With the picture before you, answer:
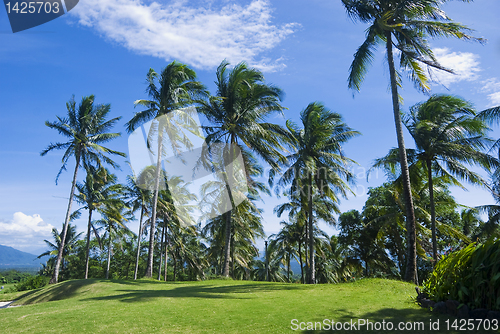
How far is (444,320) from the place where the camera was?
213 inches

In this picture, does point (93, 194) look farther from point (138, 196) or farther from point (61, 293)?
point (61, 293)

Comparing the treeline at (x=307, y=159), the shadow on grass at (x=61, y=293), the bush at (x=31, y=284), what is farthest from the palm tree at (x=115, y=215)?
the shadow on grass at (x=61, y=293)

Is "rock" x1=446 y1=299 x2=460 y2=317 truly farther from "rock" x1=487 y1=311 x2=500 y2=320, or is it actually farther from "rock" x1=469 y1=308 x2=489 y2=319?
"rock" x1=487 y1=311 x2=500 y2=320

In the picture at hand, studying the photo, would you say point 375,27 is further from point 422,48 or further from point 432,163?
point 432,163

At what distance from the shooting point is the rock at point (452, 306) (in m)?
5.58

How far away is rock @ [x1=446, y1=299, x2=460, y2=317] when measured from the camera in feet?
18.3

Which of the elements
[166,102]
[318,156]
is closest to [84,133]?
[166,102]

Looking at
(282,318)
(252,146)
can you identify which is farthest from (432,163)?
(282,318)

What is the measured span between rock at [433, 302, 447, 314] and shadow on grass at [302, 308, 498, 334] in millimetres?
138

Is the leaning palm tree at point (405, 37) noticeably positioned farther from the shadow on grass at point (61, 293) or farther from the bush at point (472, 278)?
the shadow on grass at point (61, 293)

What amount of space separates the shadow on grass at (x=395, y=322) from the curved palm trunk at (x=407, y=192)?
21.0 ft

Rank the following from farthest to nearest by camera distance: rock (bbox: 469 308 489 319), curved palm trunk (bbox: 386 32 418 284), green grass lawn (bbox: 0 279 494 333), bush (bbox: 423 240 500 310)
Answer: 1. curved palm trunk (bbox: 386 32 418 284)
2. green grass lawn (bbox: 0 279 494 333)
3. bush (bbox: 423 240 500 310)
4. rock (bbox: 469 308 489 319)

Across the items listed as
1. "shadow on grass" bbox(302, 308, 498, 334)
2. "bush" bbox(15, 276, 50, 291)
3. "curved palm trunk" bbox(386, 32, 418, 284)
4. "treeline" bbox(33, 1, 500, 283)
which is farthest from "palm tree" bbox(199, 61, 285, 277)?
"bush" bbox(15, 276, 50, 291)

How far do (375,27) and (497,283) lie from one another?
39.4 feet
